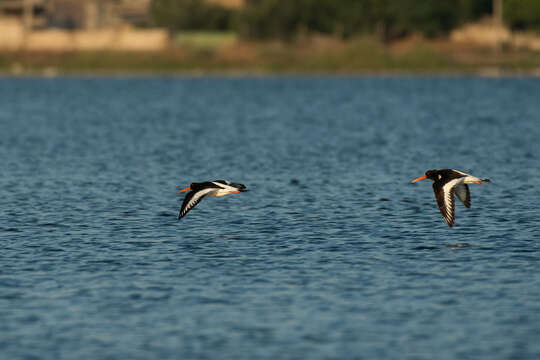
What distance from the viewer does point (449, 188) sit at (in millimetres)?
24391

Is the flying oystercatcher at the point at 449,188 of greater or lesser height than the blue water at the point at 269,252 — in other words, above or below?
above

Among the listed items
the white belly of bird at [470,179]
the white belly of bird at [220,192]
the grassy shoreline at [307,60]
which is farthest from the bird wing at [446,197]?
the grassy shoreline at [307,60]

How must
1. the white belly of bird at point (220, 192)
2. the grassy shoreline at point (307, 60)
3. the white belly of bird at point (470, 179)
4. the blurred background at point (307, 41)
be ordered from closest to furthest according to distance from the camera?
the white belly of bird at point (470, 179) < the white belly of bird at point (220, 192) < the blurred background at point (307, 41) < the grassy shoreline at point (307, 60)

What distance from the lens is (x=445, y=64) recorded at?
134 metres

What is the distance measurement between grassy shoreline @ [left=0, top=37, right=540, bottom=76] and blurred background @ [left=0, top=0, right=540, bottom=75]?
0.45 ft

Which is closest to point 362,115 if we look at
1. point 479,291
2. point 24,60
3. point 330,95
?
point 330,95

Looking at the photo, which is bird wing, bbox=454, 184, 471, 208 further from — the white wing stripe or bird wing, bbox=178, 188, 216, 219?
the white wing stripe

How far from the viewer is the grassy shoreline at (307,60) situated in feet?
439

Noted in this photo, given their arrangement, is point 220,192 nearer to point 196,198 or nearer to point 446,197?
point 196,198

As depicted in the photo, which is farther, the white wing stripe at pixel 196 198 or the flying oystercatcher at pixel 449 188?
the white wing stripe at pixel 196 198

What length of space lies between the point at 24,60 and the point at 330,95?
57179 millimetres

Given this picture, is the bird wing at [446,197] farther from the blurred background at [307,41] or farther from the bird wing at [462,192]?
the blurred background at [307,41]

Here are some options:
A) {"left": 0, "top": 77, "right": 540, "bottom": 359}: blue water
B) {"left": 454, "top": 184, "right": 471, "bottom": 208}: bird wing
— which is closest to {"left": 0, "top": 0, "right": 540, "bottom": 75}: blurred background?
{"left": 0, "top": 77, "right": 540, "bottom": 359}: blue water

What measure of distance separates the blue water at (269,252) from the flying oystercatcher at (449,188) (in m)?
0.81
